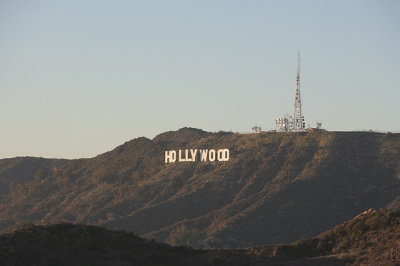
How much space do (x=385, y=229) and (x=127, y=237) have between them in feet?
66.7

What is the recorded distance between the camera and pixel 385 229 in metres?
74.2

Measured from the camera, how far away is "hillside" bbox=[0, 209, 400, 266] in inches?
2670

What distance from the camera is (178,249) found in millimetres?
73812

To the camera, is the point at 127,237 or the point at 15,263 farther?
the point at 127,237

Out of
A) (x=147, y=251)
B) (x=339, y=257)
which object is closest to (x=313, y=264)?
(x=339, y=257)

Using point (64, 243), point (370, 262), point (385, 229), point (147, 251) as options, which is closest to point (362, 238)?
point (385, 229)

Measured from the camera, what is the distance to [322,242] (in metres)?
74.6

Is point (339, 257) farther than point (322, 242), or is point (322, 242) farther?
point (322, 242)

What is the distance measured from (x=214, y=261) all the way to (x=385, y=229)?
14.3 meters

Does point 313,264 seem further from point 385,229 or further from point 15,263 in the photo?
point 15,263

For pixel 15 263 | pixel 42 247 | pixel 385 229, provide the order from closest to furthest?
1. pixel 15 263
2. pixel 42 247
3. pixel 385 229

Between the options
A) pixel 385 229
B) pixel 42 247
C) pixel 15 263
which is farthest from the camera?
pixel 385 229

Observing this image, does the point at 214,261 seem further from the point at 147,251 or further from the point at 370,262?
the point at 370,262

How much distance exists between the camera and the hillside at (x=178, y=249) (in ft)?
222
